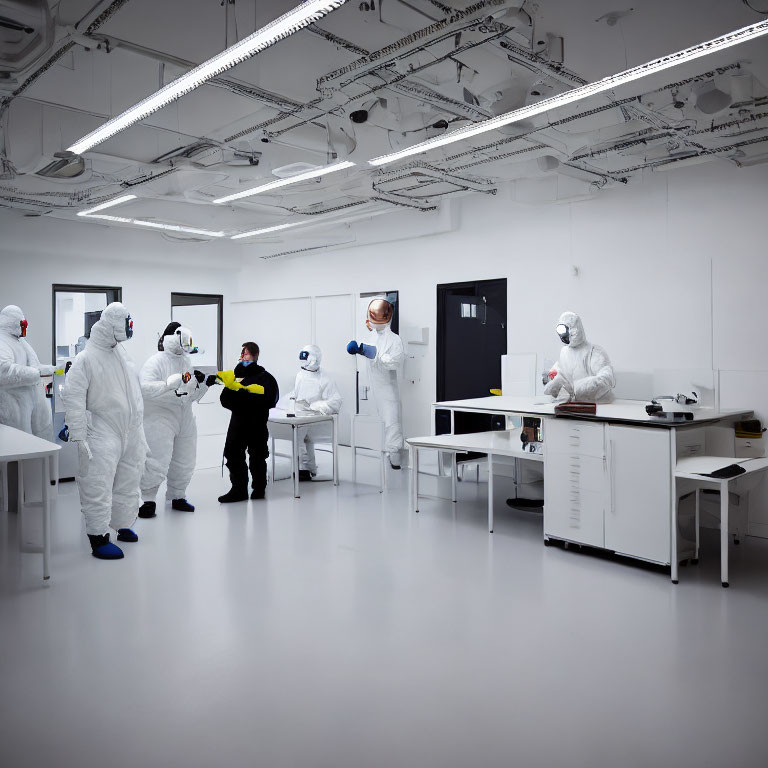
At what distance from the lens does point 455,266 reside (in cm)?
696

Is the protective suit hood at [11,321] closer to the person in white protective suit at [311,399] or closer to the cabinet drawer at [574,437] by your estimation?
the person in white protective suit at [311,399]

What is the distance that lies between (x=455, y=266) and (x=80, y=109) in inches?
150

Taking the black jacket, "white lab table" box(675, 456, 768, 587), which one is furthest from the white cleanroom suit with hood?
"white lab table" box(675, 456, 768, 587)

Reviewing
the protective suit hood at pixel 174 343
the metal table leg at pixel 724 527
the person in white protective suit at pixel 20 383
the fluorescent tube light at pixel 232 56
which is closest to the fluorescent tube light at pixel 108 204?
the person in white protective suit at pixel 20 383

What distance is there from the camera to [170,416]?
534cm

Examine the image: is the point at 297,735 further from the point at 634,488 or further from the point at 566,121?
the point at 566,121

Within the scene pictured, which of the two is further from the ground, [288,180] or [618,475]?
[288,180]

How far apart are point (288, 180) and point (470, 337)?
105 inches

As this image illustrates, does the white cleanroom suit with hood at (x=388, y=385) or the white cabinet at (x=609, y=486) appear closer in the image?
the white cabinet at (x=609, y=486)

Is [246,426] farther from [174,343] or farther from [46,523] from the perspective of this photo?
[46,523]

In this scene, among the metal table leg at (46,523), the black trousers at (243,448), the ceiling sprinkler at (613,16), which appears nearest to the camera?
the ceiling sprinkler at (613,16)

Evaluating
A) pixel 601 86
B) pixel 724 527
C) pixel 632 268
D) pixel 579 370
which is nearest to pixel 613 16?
pixel 601 86

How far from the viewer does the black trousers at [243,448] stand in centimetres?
563

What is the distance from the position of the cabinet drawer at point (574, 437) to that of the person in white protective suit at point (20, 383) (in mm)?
4293
